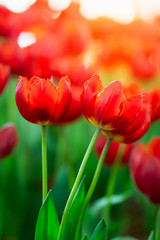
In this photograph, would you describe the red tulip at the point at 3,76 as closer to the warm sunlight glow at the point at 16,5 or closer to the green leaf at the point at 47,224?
the green leaf at the point at 47,224

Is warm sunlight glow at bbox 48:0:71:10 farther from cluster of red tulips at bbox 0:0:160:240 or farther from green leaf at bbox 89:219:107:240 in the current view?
green leaf at bbox 89:219:107:240

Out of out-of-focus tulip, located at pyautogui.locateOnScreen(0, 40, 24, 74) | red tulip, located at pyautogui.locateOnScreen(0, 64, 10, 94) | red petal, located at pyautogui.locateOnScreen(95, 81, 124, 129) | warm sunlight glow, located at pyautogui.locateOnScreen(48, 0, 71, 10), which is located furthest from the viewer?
warm sunlight glow, located at pyautogui.locateOnScreen(48, 0, 71, 10)

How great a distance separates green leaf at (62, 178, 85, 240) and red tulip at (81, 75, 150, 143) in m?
0.09

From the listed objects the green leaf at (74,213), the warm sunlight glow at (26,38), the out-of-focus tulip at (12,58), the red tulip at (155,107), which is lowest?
the green leaf at (74,213)

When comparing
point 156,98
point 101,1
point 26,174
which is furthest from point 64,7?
point 156,98

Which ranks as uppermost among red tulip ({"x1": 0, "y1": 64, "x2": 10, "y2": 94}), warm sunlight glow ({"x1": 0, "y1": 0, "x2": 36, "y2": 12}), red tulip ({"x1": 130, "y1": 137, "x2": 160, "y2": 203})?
warm sunlight glow ({"x1": 0, "y1": 0, "x2": 36, "y2": 12})

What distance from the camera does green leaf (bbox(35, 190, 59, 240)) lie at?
1.56 feet

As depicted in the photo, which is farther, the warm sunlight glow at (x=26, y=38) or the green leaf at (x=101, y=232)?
the warm sunlight glow at (x=26, y=38)

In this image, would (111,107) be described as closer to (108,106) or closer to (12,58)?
(108,106)

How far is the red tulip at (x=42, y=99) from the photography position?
46 centimetres

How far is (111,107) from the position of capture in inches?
18.1

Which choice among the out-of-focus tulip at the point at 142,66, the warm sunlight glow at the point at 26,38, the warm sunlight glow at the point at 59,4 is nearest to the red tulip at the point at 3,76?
the warm sunlight glow at the point at 26,38

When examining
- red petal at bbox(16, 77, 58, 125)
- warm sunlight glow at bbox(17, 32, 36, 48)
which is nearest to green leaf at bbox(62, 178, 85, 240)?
red petal at bbox(16, 77, 58, 125)

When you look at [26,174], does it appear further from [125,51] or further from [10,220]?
[125,51]
